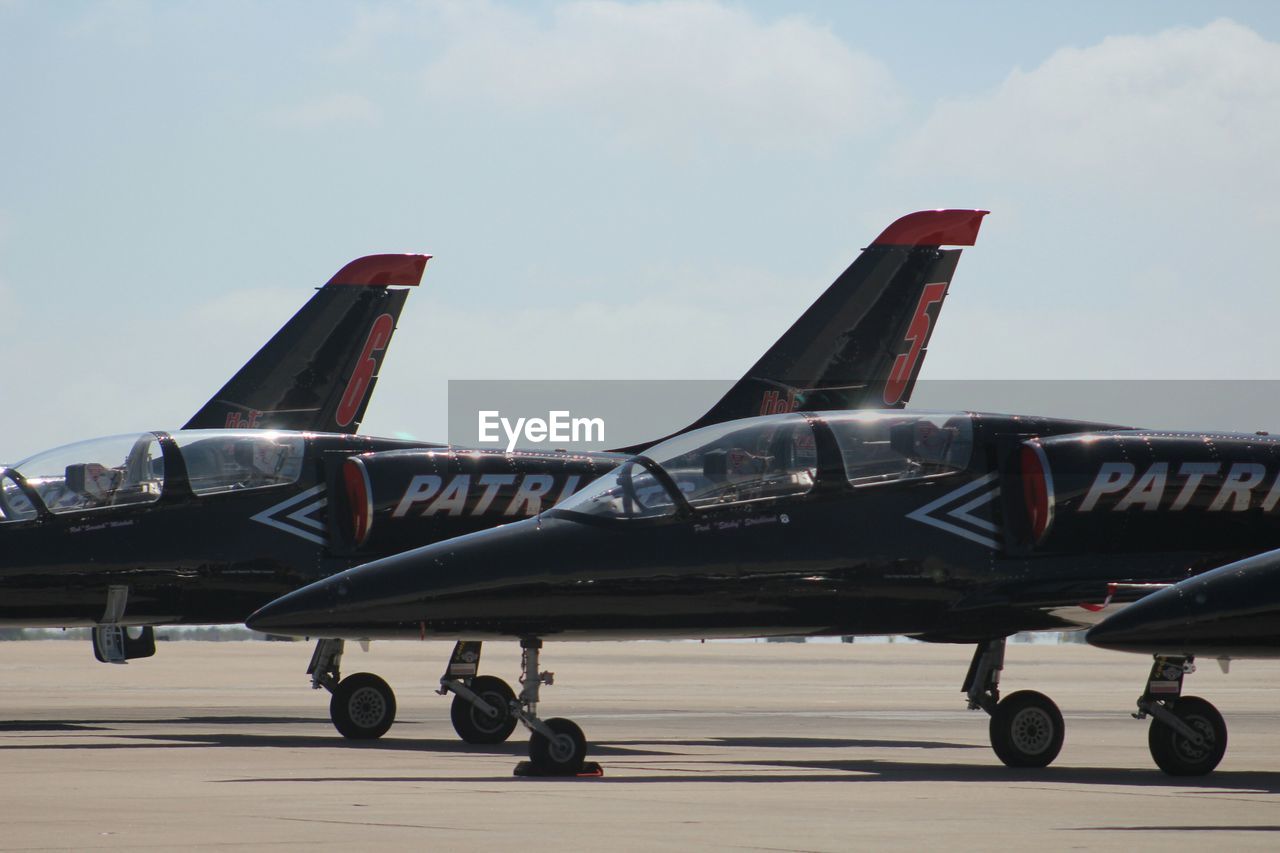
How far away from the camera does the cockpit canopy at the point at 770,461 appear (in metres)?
16.2

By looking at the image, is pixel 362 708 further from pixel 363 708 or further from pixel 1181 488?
pixel 1181 488

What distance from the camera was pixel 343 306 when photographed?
112ft

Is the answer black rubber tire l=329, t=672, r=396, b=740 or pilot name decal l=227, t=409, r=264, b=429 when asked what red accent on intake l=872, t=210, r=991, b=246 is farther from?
black rubber tire l=329, t=672, r=396, b=740

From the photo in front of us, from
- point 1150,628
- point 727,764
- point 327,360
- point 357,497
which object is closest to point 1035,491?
point 727,764

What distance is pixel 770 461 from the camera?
54.3ft

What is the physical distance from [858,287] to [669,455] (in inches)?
523

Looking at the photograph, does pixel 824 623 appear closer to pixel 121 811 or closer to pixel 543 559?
pixel 543 559

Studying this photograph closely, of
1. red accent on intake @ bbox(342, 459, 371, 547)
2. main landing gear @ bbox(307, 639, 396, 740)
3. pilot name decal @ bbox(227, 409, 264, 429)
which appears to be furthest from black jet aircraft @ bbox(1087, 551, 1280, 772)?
pilot name decal @ bbox(227, 409, 264, 429)

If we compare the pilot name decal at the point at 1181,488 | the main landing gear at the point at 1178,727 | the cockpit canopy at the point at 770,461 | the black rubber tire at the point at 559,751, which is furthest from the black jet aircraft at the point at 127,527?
the main landing gear at the point at 1178,727

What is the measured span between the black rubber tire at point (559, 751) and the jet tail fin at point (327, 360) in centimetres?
1785

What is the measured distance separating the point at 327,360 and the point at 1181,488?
1913 centimetres

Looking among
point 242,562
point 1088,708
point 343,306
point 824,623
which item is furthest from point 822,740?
point 343,306

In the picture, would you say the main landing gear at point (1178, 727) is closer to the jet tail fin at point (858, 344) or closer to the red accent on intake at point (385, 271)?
the jet tail fin at point (858, 344)

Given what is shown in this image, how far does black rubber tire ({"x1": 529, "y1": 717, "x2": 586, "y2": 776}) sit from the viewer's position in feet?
48.9
